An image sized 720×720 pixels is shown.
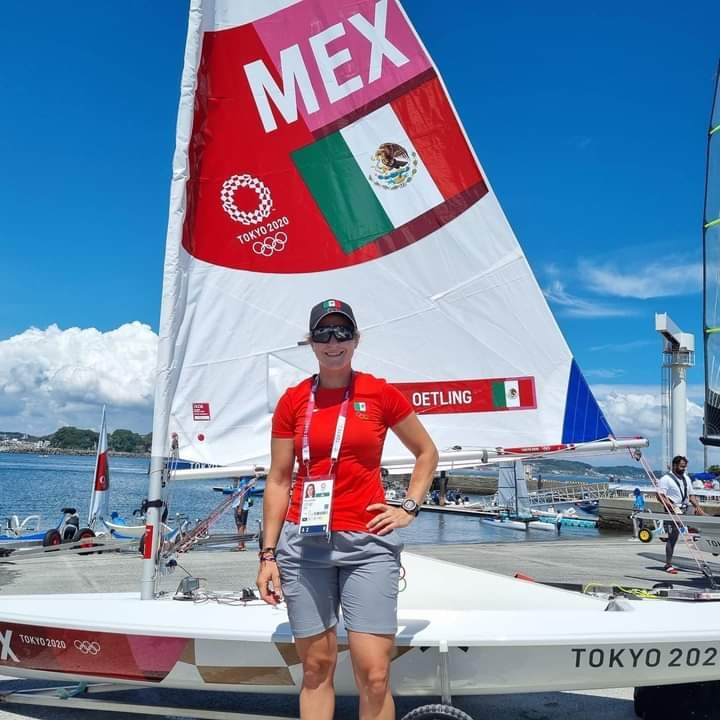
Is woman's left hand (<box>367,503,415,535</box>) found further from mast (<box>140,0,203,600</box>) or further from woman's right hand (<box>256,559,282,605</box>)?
mast (<box>140,0,203,600</box>)

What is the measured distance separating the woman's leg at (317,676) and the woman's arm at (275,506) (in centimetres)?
22

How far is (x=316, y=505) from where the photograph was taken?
2727mm

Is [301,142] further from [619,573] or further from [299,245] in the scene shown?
[619,573]

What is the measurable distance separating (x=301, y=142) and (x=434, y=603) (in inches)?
115

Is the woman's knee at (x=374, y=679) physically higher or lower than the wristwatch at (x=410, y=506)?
lower

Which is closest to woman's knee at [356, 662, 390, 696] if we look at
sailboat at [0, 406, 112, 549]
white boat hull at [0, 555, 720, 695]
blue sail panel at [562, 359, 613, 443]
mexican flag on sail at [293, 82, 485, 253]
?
white boat hull at [0, 555, 720, 695]

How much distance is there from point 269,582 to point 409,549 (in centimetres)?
708

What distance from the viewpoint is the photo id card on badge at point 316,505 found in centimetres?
269

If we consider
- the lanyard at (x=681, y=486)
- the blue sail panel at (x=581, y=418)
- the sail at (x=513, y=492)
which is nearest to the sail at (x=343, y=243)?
the blue sail panel at (x=581, y=418)

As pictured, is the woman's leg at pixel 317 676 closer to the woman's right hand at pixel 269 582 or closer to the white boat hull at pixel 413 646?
the woman's right hand at pixel 269 582

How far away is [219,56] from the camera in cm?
450

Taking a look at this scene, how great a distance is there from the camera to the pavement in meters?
3.85

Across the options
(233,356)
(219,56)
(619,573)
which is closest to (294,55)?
(219,56)

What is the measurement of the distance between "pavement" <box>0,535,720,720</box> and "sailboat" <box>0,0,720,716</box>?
603 millimetres
